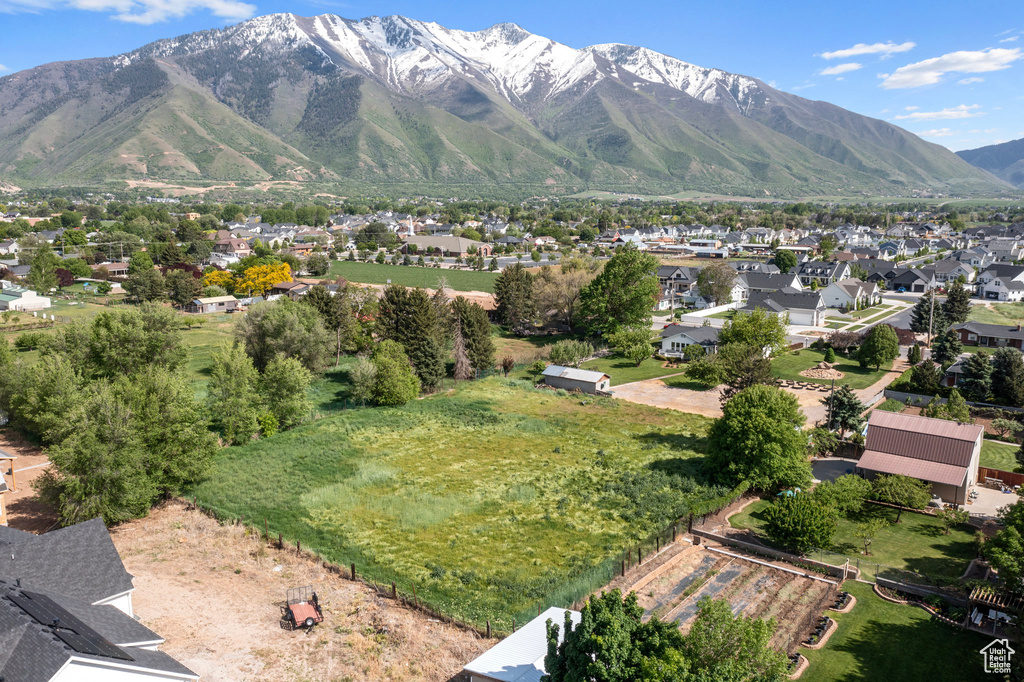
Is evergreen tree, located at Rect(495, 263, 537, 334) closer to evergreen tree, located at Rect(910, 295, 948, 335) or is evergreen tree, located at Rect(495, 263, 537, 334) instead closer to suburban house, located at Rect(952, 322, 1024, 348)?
evergreen tree, located at Rect(910, 295, 948, 335)

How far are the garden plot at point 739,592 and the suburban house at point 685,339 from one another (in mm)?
37511

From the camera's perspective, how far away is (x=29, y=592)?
55.2 feet

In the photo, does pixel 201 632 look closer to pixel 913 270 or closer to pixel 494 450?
pixel 494 450

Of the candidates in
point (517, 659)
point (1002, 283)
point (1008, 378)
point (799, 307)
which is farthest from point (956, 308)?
point (517, 659)

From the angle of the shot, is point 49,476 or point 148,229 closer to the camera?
point 49,476

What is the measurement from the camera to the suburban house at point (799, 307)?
75.9 metres

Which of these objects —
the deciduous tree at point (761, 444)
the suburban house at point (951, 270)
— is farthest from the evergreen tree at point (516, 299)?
the suburban house at point (951, 270)

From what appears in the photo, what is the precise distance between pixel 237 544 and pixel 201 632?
655 centimetres

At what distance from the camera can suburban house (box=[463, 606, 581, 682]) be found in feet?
54.8

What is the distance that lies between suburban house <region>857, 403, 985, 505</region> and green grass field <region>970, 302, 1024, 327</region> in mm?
50015

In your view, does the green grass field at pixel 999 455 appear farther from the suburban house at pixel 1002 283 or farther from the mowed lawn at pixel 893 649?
the suburban house at pixel 1002 283

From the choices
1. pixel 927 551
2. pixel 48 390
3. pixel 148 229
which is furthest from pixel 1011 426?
pixel 148 229

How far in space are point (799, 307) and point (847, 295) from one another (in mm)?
12420

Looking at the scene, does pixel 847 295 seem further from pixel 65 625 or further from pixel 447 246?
pixel 65 625
